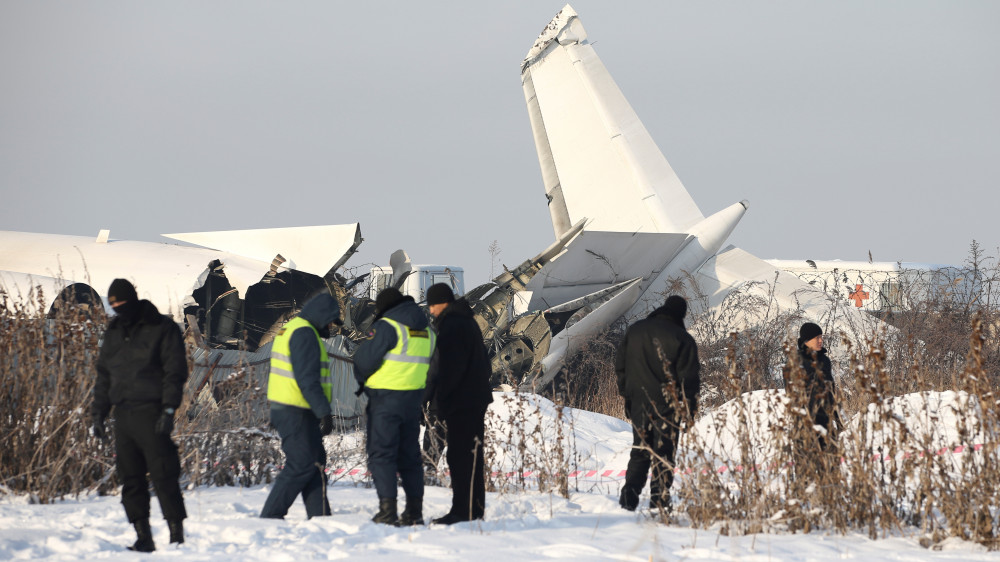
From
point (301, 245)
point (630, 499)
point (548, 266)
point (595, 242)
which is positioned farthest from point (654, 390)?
point (595, 242)

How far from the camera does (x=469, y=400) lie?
19.9 ft

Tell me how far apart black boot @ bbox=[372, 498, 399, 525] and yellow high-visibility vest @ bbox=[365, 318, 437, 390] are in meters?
0.68

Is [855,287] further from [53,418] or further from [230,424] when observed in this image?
[53,418]

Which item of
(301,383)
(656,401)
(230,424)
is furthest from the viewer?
(230,424)

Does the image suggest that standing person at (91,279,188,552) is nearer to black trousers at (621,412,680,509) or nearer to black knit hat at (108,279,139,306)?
black knit hat at (108,279,139,306)

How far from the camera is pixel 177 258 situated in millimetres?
14633

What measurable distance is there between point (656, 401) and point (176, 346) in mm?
3200

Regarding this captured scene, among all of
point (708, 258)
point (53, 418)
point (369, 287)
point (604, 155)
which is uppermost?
point (604, 155)

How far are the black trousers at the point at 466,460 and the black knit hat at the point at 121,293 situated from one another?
208cm

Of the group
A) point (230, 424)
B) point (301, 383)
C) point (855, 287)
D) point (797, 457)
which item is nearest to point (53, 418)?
point (230, 424)

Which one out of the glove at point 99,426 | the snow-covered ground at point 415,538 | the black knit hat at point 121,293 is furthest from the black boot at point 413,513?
the black knit hat at point 121,293

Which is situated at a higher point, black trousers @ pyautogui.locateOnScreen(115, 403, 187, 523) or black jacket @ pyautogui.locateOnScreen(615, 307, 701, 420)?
black jacket @ pyautogui.locateOnScreen(615, 307, 701, 420)

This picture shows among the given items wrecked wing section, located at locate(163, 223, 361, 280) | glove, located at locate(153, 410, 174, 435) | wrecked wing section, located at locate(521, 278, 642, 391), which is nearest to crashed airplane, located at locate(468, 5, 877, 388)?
wrecked wing section, located at locate(521, 278, 642, 391)

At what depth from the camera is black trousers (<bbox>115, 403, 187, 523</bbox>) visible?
510 cm
